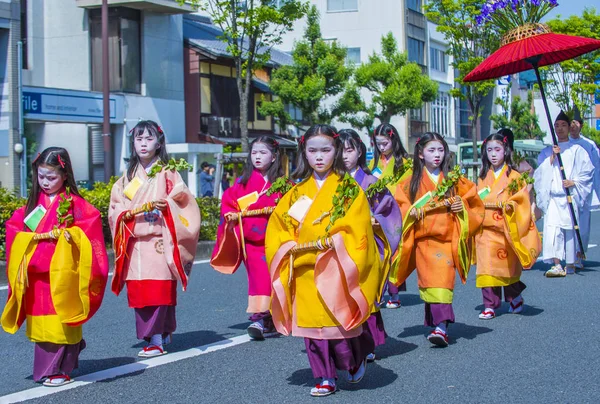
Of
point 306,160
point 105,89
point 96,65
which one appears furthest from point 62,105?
point 306,160

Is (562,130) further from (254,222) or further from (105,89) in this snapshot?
(105,89)

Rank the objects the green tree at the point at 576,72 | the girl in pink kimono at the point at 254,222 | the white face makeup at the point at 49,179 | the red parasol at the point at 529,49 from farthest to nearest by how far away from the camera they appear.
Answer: the green tree at the point at 576,72 → the red parasol at the point at 529,49 → the girl in pink kimono at the point at 254,222 → the white face makeup at the point at 49,179

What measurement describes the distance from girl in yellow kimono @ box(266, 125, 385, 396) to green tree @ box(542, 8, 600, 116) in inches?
1003

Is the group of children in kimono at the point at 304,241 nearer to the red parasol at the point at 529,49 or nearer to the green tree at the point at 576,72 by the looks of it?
the red parasol at the point at 529,49

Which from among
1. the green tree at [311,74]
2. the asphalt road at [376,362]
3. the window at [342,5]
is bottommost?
the asphalt road at [376,362]

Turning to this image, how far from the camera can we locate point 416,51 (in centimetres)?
4841

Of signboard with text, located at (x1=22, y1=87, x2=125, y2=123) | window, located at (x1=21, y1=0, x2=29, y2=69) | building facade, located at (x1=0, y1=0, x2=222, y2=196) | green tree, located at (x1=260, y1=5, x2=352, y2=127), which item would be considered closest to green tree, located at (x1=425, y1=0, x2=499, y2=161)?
green tree, located at (x1=260, y1=5, x2=352, y2=127)

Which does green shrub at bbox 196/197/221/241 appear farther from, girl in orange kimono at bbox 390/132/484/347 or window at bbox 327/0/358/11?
window at bbox 327/0/358/11

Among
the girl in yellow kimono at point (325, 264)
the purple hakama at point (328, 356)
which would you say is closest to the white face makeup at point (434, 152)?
the girl in yellow kimono at point (325, 264)

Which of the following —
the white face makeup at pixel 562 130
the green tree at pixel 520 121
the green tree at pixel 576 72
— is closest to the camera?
the white face makeup at pixel 562 130

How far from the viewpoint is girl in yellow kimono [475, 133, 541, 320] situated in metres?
8.03

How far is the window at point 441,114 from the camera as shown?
51.8 meters

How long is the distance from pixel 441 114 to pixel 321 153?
4892 cm

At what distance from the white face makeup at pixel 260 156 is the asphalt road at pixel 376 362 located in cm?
147
